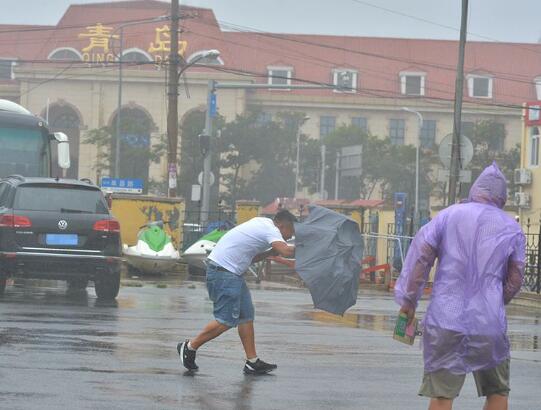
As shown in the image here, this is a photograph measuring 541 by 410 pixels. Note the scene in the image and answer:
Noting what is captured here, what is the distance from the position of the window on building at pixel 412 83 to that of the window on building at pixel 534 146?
41.2 m

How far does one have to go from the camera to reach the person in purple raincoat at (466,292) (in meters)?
6.99

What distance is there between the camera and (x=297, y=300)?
2117 centimetres

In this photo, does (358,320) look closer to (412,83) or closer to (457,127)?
(457,127)

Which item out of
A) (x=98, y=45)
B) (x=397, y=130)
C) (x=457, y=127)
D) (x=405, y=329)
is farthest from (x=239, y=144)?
(x=405, y=329)

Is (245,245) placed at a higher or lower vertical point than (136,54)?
lower

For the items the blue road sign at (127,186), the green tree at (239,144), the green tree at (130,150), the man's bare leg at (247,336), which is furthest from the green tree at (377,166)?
the man's bare leg at (247,336)

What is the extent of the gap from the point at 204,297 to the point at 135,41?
2628 inches

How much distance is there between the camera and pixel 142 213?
30.0 m

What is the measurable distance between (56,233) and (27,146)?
7.45 meters

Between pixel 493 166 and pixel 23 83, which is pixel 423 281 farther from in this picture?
pixel 23 83

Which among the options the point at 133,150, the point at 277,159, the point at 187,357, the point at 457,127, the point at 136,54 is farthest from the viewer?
the point at 136,54

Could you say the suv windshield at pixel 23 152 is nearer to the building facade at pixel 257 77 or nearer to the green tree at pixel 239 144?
the green tree at pixel 239 144

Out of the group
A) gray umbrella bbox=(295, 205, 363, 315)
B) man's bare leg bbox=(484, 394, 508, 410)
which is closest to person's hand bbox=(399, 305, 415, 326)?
man's bare leg bbox=(484, 394, 508, 410)

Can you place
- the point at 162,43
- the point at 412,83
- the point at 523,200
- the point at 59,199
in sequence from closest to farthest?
the point at 59,199 < the point at 523,200 < the point at 162,43 < the point at 412,83
